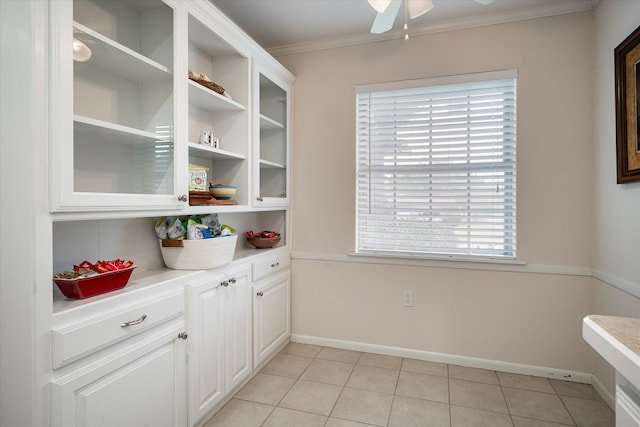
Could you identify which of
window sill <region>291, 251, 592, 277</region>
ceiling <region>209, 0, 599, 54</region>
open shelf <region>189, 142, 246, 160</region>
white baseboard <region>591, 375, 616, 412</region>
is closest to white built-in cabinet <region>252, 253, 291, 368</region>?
window sill <region>291, 251, 592, 277</region>

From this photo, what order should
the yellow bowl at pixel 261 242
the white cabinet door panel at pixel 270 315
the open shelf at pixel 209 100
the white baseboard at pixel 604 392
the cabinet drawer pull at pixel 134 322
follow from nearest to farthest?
1. the cabinet drawer pull at pixel 134 322
2. the open shelf at pixel 209 100
3. the white baseboard at pixel 604 392
4. the white cabinet door panel at pixel 270 315
5. the yellow bowl at pixel 261 242

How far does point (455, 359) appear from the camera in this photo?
8.96ft

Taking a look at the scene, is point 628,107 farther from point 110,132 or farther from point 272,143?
point 110,132

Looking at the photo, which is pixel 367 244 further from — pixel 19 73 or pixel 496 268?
pixel 19 73

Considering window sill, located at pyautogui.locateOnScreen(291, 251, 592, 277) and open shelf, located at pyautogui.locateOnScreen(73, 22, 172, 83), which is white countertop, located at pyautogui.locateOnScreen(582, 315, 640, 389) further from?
open shelf, located at pyautogui.locateOnScreen(73, 22, 172, 83)

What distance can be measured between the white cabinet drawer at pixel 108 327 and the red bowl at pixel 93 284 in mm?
103

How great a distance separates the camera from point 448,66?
2.70 m

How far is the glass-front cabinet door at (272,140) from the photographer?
2.55m

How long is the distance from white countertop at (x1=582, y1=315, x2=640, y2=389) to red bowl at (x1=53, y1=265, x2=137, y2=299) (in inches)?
68.0

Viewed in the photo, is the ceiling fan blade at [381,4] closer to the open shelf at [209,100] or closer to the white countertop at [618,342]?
the open shelf at [209,100]

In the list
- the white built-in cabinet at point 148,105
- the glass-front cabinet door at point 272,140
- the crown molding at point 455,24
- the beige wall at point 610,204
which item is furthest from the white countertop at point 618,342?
the crown molding at point 455,24

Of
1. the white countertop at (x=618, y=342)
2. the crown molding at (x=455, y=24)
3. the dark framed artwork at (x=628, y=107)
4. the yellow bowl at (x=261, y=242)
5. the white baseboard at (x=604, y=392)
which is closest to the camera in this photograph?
the white countertop at (x=618, y=342)

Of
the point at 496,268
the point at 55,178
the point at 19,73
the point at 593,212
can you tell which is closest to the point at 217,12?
the point at 19,73

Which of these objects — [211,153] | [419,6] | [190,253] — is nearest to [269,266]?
[190,253]
